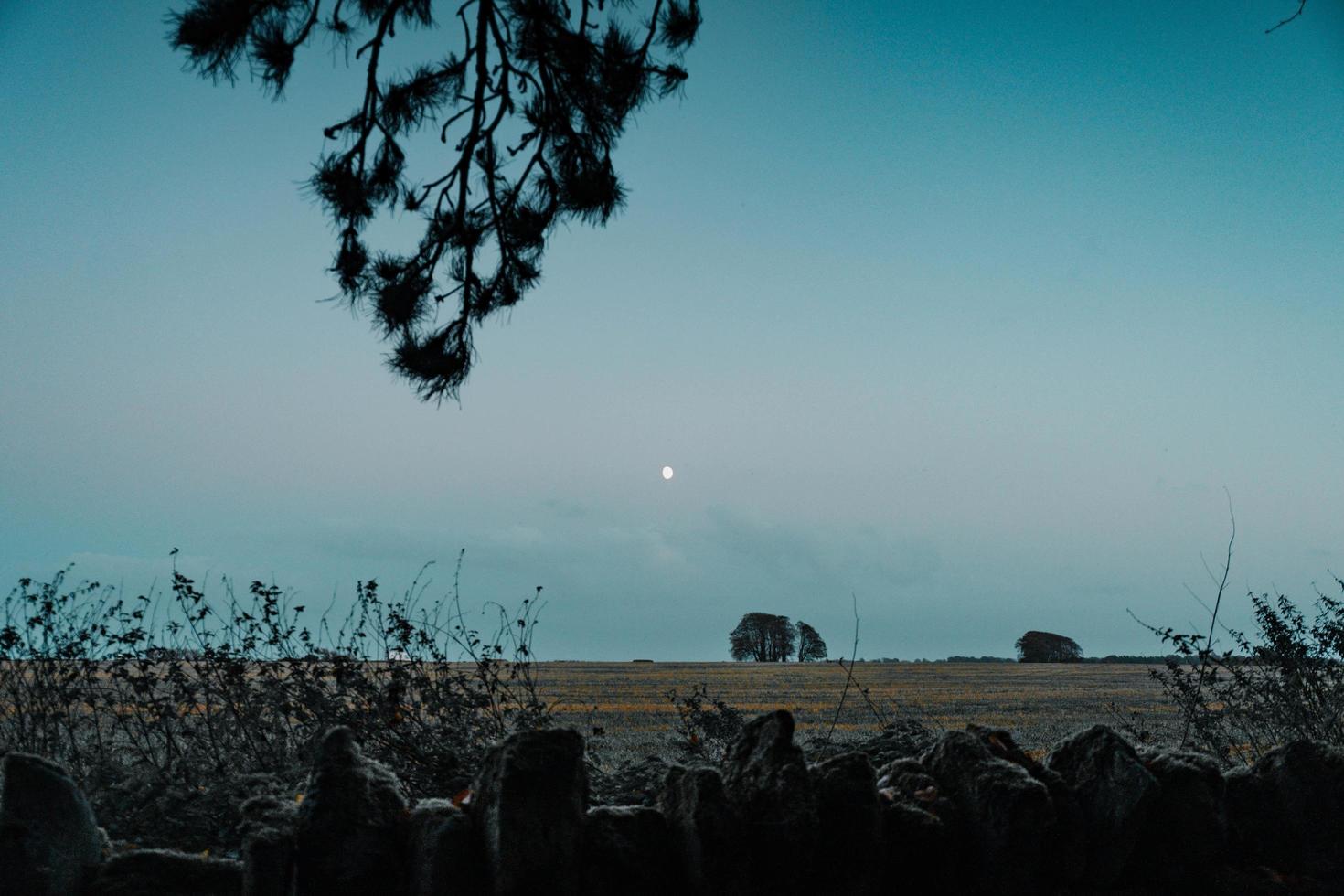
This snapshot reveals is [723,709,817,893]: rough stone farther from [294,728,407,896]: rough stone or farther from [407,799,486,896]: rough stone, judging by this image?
[294,728,407,896]: rough stone

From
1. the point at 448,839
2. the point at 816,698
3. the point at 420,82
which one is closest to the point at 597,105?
the point at 420,82

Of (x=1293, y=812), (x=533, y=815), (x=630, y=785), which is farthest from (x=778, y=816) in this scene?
(x=1293, y=812)

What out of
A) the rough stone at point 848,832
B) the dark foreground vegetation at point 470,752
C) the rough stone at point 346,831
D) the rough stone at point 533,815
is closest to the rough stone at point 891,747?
the dark foreground vegetation at point 470,752

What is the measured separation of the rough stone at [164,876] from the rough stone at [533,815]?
2.86 ft

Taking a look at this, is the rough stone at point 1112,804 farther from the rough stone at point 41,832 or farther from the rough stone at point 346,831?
the rough stone at point 41,832

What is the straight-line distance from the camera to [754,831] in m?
2.95

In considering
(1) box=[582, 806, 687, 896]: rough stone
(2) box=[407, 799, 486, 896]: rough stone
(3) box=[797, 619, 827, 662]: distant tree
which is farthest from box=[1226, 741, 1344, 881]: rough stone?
(3) box=[797, 619, 827, 662]: distant tree

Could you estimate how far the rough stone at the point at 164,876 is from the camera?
2908 millimetres

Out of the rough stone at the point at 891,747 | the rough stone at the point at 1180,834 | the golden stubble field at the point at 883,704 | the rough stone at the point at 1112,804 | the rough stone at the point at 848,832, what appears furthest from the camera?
the golden stubble field at the point at 883,704

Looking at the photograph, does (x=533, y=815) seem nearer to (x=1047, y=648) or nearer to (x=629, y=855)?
(x=629, y=855)

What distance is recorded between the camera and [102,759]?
552cm

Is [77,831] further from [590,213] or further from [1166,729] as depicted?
[1166,729]

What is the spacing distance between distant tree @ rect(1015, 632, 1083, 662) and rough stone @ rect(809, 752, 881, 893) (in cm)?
5363

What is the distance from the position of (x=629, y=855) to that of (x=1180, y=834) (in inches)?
81.6
